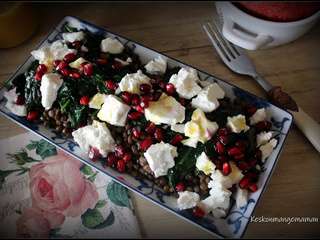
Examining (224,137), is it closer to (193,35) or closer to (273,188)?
(273,188)

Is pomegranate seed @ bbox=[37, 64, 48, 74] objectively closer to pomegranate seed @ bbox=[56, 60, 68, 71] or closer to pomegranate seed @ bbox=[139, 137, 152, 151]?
pomegranate seed @ bbox=[56, 60, 68, 71]

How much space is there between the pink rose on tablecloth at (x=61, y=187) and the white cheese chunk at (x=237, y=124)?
46 cm

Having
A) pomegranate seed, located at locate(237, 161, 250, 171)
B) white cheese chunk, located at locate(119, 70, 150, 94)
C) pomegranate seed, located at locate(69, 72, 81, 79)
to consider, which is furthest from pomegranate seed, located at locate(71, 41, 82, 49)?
pomegranate seed, located at locate(237, 161, 250, 171)

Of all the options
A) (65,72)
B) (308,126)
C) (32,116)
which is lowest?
(308,126)

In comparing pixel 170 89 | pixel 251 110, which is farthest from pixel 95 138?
pixel 251 110

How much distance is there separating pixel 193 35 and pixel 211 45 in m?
0.09

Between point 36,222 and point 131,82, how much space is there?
51 centimetres

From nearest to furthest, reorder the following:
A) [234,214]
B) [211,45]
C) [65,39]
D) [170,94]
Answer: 1. [234,214]
2. [170,94]
3. [65,39]
4. [211,45]

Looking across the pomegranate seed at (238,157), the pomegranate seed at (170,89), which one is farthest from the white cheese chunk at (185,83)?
the pomegranate seed at (238,157)

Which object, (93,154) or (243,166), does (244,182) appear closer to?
(243,166)

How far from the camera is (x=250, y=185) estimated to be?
1.03 m

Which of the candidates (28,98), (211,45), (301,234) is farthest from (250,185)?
(28,98)

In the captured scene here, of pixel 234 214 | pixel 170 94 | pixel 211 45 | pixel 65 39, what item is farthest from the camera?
pixel 211 45

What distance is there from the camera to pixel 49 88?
1146mm
